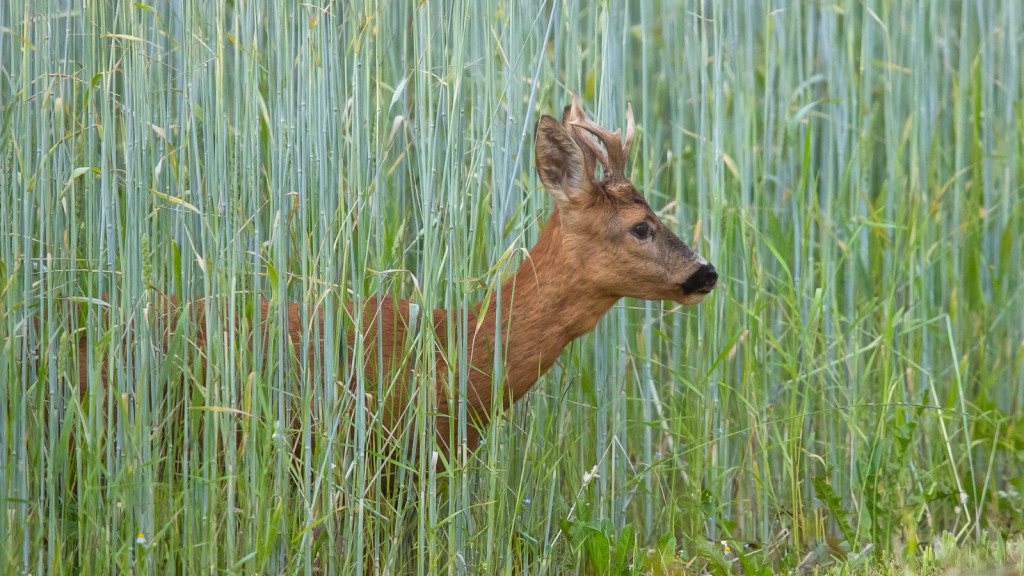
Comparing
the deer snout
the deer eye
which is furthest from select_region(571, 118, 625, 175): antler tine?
the deer snout

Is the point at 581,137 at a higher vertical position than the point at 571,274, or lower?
higher

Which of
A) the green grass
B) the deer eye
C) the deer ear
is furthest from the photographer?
the deer eye

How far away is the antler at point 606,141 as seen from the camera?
2.72 metres

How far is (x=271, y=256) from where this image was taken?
239 cm

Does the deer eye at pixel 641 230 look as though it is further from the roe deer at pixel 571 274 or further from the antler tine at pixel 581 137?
the antler tine at pixel 581 137

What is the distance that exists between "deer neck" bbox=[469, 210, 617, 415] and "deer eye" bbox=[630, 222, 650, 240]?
193 mm

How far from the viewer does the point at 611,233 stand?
Result: 2.79 meters

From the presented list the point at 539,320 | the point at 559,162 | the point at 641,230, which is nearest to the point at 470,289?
the point at 539,320

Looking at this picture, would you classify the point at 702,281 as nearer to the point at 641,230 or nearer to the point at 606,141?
the point at 641,230

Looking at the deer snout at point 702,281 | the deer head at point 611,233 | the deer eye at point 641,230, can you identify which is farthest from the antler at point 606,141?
the deer snout at point 702,281

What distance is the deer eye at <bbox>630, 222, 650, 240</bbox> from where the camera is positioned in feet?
9.21

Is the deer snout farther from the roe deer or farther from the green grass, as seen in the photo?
the green grass

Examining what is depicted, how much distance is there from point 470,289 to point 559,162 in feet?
1.60

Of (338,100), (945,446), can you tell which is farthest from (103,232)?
(945,446)
